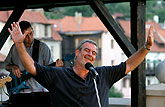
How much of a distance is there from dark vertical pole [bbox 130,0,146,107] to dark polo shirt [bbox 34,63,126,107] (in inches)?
70.6

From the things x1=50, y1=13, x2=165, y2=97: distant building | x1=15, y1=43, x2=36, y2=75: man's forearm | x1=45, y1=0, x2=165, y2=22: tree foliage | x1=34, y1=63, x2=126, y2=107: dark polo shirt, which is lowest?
x1=34, y1=63, x2=126, y2=107: dark polo shirt

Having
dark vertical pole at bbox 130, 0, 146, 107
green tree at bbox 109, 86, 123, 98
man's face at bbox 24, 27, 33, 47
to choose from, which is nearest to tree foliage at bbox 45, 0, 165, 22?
green tree at bbox 109, 86, 123, 98

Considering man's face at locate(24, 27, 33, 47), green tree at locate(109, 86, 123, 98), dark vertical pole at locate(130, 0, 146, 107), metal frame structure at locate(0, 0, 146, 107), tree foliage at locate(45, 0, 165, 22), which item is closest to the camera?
man's face at locate(24, 27, 33, 47)

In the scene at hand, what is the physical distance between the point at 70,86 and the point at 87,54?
307 mm

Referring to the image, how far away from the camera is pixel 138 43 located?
205 inches

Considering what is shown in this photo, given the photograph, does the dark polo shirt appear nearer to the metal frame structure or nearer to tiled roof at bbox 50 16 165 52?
the metal frame structure

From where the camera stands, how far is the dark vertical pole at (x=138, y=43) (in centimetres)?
521

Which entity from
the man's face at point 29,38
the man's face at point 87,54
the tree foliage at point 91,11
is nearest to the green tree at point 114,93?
the tree foliage at point 91,11

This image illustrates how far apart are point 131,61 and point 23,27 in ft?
5.03

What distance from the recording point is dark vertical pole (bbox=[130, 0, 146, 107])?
5.21m

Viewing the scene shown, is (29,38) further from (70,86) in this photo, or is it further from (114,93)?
(114,93)

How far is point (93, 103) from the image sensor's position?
3332 mm

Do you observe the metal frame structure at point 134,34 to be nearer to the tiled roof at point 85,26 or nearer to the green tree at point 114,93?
the green tree at point 114,93

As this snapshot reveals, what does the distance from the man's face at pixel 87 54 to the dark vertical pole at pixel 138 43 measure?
183cm
